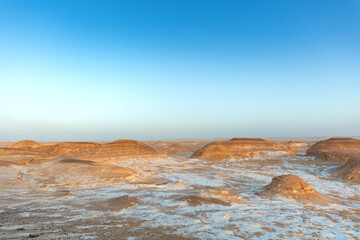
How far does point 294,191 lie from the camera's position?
11180 millimetres

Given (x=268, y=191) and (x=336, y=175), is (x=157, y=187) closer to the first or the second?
(x=268, y=191)

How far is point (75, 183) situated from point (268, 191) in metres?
10.8

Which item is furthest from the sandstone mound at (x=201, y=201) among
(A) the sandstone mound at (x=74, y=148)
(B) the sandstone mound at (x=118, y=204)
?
(A) the sandstone mound at (x=74, y=148)

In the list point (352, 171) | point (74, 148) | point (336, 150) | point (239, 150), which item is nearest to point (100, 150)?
point (74, 148)

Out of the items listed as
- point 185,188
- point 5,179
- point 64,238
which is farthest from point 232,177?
point 5,179

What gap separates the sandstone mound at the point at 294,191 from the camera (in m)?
10.7

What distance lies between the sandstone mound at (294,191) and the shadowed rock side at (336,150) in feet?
61.9

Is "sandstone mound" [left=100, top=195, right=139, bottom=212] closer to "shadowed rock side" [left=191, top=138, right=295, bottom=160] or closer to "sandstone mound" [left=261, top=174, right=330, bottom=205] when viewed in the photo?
"sandstone mound" [left=261, top=174, right=330, bottom=205]

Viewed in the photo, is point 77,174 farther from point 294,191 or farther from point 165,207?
point 294,191

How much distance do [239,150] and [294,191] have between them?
20022 mm

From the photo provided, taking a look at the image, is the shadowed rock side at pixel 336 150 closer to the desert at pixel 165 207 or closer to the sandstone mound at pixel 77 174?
the desert at pixel 165 207

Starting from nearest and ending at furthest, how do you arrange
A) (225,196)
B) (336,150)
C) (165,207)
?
→ (165,207), (225,196), (336,150)

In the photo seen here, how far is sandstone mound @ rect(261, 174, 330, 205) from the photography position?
1068cm

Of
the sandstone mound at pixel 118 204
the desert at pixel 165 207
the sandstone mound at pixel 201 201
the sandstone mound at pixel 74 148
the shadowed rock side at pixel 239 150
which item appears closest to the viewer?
the desert at pixel 165 207
